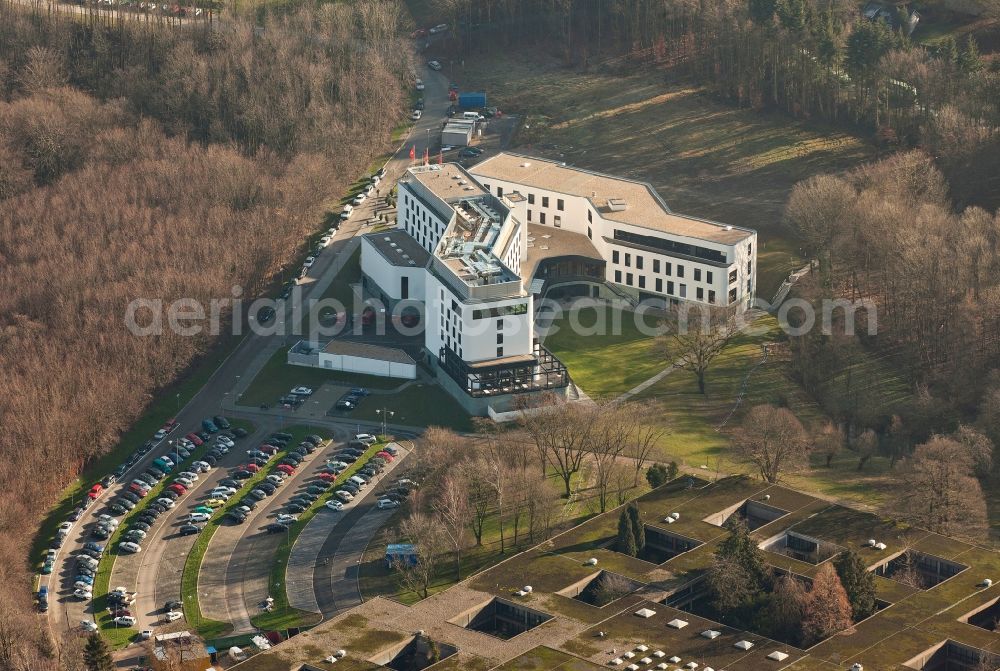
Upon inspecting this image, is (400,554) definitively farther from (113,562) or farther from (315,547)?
(113,562)

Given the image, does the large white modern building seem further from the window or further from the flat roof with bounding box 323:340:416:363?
the flat roof with bounding box 323:340:416:363

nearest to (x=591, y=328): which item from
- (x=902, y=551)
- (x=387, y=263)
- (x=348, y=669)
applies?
(x=387, y=263)

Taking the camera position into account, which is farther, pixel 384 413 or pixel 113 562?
pixel 384 413

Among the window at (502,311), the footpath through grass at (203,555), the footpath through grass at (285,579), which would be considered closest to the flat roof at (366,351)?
the window at (502,311)

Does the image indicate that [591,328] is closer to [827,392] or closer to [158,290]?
[827,392]

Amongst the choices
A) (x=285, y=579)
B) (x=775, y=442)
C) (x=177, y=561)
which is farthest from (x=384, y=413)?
(x=775, y=442)

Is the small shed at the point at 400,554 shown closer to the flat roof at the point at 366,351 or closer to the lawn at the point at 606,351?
the lawn at the point at 606,351

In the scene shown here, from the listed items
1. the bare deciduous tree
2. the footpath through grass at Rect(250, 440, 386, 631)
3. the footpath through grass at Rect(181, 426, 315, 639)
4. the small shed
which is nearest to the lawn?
the bare deciduous tree
